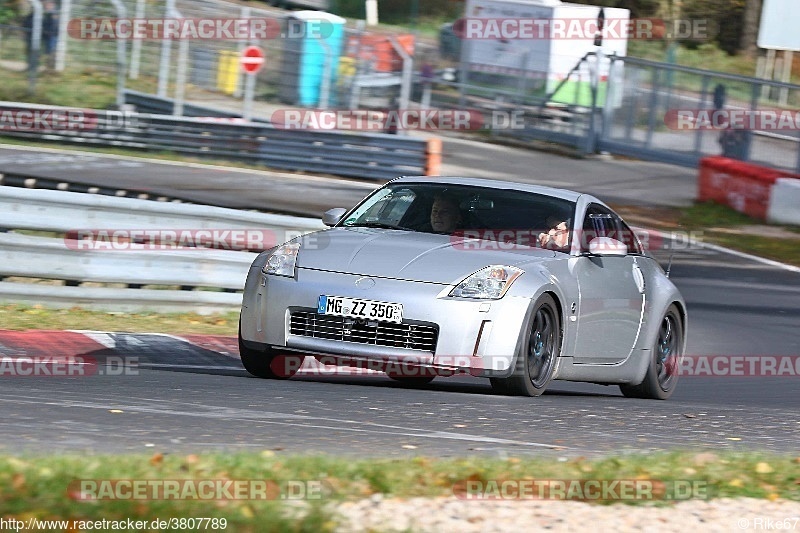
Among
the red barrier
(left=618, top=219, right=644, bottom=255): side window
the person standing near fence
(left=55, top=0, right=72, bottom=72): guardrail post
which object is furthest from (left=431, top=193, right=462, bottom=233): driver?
(left=55, top=0, right=72, bottom=72): guardrail post

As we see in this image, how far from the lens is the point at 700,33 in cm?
5294

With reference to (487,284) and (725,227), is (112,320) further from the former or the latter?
(725,227)

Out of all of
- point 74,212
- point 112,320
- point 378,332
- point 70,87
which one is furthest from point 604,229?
point 70,87

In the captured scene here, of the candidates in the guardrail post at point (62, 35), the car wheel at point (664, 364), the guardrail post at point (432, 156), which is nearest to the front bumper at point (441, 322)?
the car wheel at point (664, 364)

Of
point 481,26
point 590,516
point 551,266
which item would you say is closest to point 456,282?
point 551,266

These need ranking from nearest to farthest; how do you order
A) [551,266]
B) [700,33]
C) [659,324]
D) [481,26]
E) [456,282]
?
[456,282] < [551,266] < [659,324] < [481,26] < [700,33]

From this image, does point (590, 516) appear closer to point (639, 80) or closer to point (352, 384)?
point (352, 384)

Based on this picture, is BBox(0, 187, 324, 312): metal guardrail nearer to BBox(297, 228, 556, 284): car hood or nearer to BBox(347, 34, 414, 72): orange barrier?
BBox(297, 228, 556, 284): car hood

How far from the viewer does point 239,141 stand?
2588 cm

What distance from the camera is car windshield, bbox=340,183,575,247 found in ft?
30.2

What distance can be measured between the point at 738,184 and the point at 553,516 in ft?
63.8

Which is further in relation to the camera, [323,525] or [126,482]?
[126,482]

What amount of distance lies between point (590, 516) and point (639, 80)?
2351cm

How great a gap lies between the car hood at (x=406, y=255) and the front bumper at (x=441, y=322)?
78 mm
